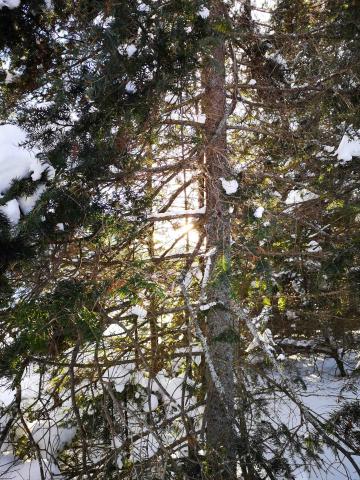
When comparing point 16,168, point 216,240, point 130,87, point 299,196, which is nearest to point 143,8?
point 130,87

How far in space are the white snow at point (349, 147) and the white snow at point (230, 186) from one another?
1512 mm

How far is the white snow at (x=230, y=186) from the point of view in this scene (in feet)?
12.1

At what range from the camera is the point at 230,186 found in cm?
369

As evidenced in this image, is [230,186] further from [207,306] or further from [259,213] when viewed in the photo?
[207,306]

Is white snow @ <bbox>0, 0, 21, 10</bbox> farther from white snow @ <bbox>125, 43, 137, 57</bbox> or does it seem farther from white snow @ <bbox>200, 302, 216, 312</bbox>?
white snow @ <bbox>200, 302, 216, 312</bbox>

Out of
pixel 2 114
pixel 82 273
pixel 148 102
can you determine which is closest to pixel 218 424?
pixel 82 273

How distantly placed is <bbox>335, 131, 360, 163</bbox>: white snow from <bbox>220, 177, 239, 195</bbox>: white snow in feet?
4.96

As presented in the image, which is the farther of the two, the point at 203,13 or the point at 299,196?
the point at 299,196

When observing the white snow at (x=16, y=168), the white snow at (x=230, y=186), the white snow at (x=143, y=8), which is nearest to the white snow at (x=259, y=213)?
the white snow at (x=230, y=186)

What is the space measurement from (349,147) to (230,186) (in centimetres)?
161

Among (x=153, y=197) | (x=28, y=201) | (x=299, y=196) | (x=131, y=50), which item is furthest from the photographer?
(x=299, y=196)

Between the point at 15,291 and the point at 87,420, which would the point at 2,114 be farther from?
the point at 87,420

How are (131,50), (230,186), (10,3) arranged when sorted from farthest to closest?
(230,186), (10,3), (131,50)

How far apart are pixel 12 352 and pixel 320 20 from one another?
186 inches
